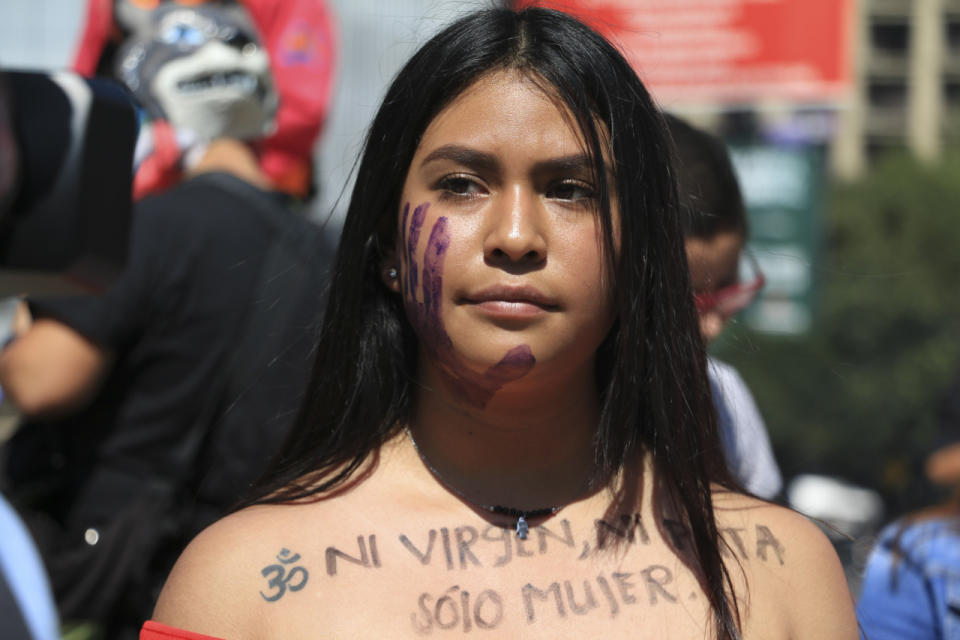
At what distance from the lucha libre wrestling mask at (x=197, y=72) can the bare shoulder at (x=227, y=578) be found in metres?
1.70

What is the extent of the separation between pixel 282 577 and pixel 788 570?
2.49ft

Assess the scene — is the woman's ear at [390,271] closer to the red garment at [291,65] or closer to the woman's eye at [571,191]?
the woman's eye at [571,191]

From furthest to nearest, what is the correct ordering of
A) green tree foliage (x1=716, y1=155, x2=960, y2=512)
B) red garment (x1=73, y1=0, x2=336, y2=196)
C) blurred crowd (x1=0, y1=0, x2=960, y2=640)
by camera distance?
green tree foliage (x1=716, y1=155, x2=960, y2=512)
red garment (x1=73, y1=0, x2=336, y2=196)
blurred crowd (x1=0, y1=0, x2=960, y2=640)

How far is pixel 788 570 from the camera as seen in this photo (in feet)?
5.90

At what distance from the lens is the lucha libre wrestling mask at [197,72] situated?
3.17m

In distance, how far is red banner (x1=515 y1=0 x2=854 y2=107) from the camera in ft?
28.7

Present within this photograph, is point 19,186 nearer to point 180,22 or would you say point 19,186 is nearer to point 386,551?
point 386,551

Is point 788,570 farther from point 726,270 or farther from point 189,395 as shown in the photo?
point 189,395

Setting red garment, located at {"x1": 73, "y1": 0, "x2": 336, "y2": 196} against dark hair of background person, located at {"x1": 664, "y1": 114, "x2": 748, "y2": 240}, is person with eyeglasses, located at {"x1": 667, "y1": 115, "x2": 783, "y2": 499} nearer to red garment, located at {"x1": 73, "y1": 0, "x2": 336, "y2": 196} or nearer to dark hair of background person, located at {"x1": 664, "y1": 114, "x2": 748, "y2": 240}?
dark hair of background person, located at {"x1": 664, "y1": 114, "x2": 748, "y2": 240}

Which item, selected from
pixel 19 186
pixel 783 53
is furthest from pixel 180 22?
pixel 783 53

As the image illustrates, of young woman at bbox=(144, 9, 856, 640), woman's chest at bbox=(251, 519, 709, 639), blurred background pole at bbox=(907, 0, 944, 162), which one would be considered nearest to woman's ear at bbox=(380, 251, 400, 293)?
young woman at bbox=(144, 9, 856, 640)

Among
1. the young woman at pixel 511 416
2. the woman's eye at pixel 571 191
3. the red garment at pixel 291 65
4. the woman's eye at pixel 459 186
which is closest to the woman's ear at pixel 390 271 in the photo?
the young woman at pixel 511 416

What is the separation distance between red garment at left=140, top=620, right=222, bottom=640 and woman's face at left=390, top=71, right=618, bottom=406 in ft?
1.76

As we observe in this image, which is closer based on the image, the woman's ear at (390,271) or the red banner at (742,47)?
the woman's ear at (390,271)
